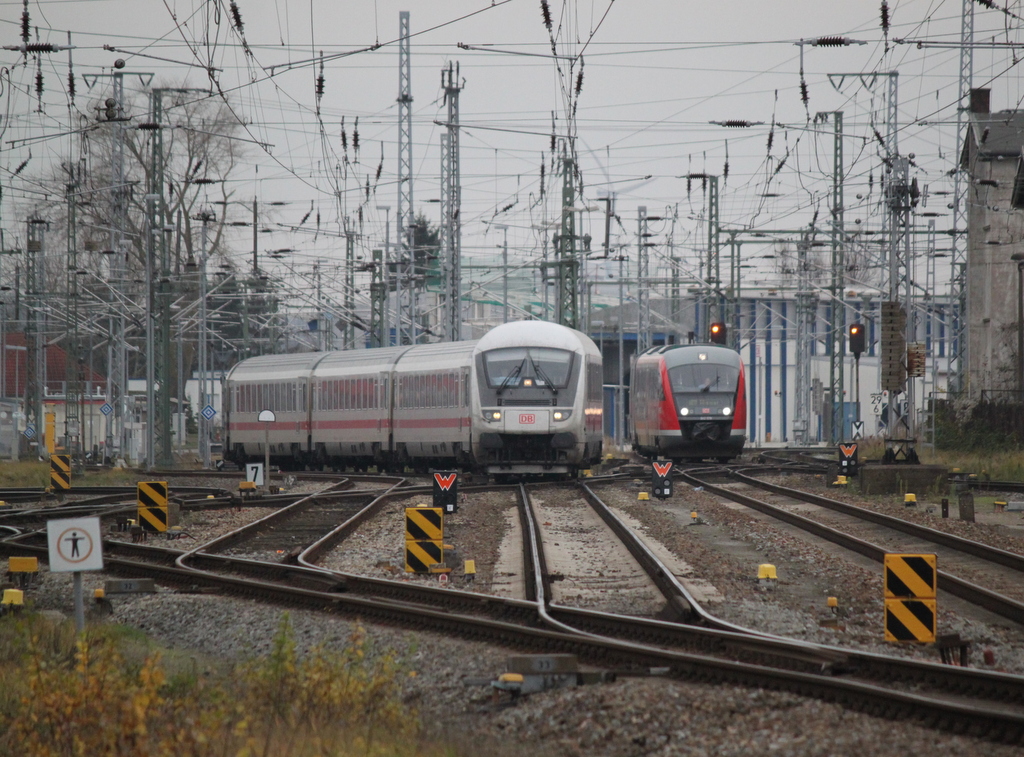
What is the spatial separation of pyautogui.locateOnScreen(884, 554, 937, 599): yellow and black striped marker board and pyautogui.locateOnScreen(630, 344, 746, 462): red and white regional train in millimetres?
26282

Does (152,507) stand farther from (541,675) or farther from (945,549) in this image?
(541,675)

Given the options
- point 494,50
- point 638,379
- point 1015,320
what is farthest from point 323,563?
point 1015,320

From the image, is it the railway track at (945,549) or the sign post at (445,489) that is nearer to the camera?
the railway track at (945,549)

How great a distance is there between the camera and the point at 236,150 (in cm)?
5841

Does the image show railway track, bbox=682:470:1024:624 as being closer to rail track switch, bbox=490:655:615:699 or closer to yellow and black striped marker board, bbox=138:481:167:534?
rail track switch, bbox=490:655:615:699

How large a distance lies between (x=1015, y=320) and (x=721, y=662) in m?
40.9

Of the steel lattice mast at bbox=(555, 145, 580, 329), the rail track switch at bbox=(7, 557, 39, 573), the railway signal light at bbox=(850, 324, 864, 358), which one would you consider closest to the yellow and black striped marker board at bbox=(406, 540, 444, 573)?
the rail track switch at bbox=(7, 557, 39, 573)

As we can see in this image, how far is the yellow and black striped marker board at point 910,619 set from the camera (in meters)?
9.34

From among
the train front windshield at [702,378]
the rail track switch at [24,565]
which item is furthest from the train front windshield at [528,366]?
the rail track switch at [24,565]

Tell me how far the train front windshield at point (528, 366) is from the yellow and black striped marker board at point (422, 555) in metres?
14.6

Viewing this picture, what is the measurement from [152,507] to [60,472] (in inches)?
381

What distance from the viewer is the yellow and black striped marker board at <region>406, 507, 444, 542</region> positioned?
46.7 feet

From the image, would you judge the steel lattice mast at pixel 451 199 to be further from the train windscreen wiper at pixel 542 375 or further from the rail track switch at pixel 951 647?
the rail track switch at pixel 951 647

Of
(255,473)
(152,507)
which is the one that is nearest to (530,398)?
(255,473)
